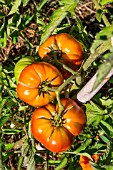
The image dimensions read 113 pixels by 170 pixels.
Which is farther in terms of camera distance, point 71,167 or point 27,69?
point 71,167

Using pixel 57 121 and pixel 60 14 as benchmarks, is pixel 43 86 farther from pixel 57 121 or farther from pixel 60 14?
pixel 60 14

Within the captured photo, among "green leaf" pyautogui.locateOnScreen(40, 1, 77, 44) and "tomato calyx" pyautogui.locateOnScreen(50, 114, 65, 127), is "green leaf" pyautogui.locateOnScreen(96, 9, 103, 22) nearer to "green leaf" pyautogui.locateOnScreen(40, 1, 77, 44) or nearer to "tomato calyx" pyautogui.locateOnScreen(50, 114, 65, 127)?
"green leaf" pyautogui.locateOnScreen(40, 1, 77, 44)

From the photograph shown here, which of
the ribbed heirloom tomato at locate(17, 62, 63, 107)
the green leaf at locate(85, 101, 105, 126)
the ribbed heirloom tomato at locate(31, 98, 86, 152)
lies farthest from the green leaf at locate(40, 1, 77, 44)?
the green leaf at locate(85, 101, 105, 126)

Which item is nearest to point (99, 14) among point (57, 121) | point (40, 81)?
point (40, 81)

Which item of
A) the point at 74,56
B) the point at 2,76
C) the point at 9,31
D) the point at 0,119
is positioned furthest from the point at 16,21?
the point at 0,119

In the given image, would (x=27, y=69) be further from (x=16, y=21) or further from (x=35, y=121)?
(x=16, y=21)

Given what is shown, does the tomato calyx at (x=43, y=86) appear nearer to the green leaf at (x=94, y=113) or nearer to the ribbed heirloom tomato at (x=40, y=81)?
the ribbed heirloom tomato at (x=40, y=81)

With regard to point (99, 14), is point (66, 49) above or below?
below

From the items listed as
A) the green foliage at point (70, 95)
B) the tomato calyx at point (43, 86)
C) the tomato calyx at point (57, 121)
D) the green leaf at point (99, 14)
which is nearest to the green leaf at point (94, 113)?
the green foliage at point (70, 95)
